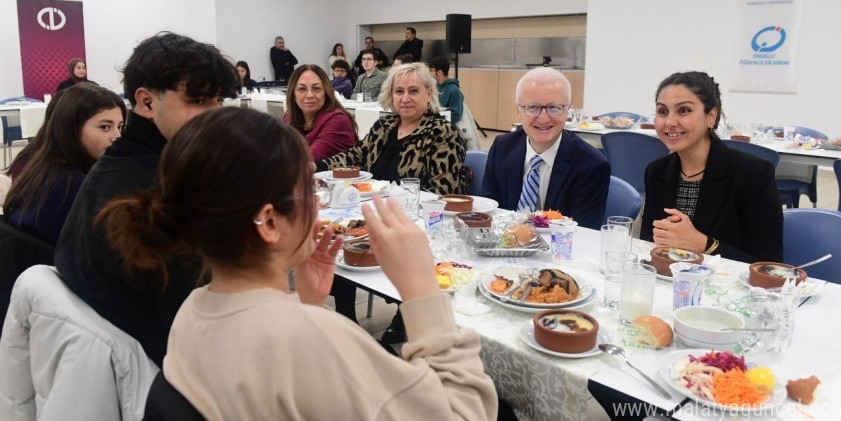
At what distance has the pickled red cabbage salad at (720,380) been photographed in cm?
116

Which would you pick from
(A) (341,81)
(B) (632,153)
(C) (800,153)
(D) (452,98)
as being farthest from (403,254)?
(A) (341,81)

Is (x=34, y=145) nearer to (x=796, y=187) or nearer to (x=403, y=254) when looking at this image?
(x=403, y=254)

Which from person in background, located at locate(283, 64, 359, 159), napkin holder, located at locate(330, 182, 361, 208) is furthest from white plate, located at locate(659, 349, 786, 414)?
person in background, located at locate(283, 64, 359, 159)

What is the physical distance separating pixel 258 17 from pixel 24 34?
175 inches

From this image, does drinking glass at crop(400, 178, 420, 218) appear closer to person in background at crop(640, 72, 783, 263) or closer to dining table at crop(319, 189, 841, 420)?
dining table at crop(319, 189, 841, 420)

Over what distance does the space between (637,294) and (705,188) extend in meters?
1.00

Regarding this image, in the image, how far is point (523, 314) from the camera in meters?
1.63

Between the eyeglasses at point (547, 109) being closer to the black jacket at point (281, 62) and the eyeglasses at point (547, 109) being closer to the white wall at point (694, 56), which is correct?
the white wall at point (694, 56)

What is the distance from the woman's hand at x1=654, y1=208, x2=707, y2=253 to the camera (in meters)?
2.03

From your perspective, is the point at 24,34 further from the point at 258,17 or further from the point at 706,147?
the point at 706,147

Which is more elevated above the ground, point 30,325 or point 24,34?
point 24,34

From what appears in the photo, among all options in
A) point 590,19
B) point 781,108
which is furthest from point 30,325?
point 590,19

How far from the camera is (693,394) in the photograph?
1.18 m

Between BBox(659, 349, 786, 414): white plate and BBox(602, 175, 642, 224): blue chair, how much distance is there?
1468mm
